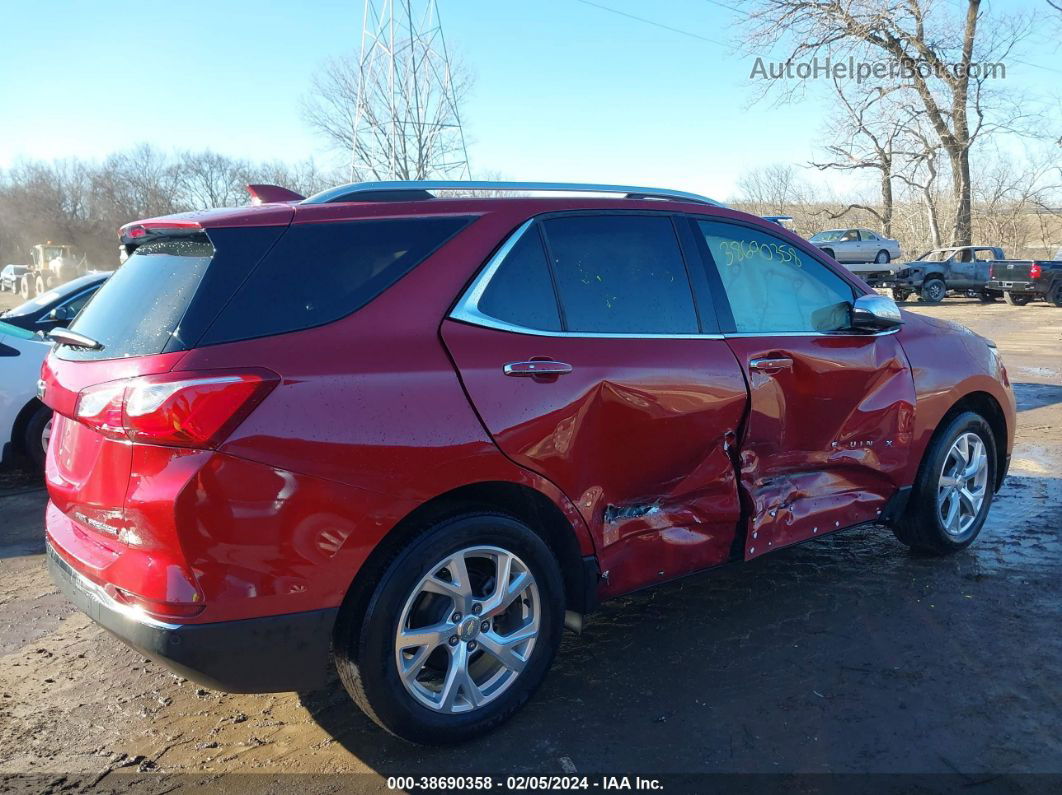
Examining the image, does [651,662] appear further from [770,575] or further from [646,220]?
[646,220]

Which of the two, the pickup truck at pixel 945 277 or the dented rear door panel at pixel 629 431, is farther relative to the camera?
the pickup truck at pixel 945 277

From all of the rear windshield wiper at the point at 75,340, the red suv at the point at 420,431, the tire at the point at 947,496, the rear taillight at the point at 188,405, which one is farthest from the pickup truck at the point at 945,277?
the rear taillight at the point at 188,405

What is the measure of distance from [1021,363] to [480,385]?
12.7 metres

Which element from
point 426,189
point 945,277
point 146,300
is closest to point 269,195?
point 426,189

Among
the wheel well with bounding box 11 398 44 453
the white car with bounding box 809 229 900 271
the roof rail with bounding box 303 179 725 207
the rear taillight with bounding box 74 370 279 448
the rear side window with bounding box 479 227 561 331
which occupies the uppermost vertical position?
the white car with bounding box 809 229 900 271

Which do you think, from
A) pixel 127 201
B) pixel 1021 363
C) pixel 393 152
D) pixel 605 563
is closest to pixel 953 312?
pixel 1021 363

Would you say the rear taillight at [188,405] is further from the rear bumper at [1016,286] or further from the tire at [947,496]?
the rear bumper at [1016,286]

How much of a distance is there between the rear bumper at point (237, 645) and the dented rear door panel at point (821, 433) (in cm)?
188

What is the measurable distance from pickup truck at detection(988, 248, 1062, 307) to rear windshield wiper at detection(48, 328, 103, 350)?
25481 mm

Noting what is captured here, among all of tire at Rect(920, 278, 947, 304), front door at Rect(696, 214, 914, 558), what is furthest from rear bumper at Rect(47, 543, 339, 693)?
tire at Rect(920, 278, 947, 304)

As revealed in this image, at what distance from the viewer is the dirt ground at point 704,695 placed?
2.78 metres

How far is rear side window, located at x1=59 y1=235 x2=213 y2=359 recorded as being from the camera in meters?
2.52

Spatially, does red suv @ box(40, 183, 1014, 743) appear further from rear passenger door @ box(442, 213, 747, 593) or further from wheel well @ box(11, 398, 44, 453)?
wheel well @ box(11, 398, 44, 453)

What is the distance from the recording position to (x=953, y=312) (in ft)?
76.0
